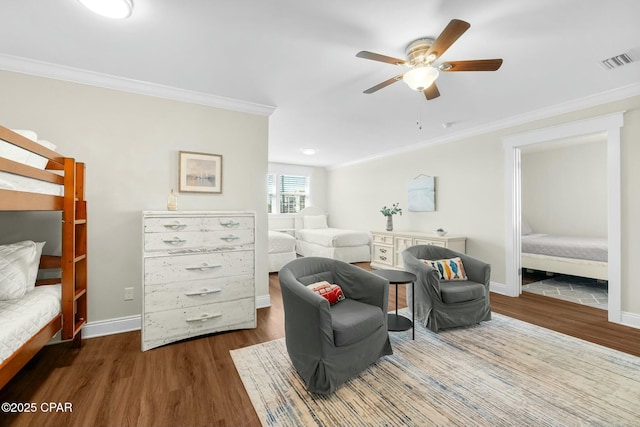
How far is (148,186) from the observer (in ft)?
9.83

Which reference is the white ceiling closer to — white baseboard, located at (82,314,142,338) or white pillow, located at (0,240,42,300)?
white pillow, located at (0,240,42,300)

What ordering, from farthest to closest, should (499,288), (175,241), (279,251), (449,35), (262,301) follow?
(279,251), (499,288), (262,301), (175,241), (449,35)

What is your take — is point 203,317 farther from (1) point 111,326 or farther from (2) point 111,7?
(2) point 111,7

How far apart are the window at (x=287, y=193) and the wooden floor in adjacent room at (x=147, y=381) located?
4913 mm

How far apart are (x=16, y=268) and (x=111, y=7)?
1.92m

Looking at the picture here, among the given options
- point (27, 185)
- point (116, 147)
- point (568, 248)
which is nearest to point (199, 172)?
point (116, 147)

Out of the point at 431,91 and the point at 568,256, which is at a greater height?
the point at 431,91

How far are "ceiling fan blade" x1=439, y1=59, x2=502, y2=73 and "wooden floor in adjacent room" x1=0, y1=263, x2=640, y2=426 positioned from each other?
2692mm

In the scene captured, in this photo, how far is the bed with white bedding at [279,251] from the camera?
5.49 metres

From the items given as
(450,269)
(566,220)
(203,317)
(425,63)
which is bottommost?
(203,317)

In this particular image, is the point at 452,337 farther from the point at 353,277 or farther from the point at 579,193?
the point at 579,193

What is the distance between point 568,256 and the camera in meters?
4.44

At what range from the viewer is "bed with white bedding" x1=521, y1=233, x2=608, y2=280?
13.5 feet

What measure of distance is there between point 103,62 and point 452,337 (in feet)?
13.4
